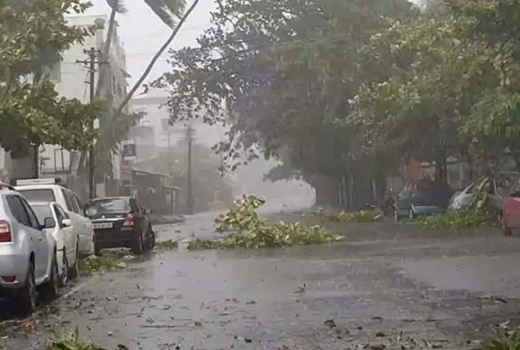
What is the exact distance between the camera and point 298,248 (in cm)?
2847

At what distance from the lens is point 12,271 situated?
13484 millimetres

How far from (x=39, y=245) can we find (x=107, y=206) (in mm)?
12990

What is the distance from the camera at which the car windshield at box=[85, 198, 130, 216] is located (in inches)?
1099

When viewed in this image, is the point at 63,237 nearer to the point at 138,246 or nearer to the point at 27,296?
the point at 27,296

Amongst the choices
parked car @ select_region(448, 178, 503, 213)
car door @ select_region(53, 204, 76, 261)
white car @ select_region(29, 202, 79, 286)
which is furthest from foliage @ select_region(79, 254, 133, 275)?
parked car @ select_region(448, 178, 503, 213)

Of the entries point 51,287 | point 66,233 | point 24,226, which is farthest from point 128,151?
point 24,226

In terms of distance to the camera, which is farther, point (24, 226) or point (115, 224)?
point (115, 224)

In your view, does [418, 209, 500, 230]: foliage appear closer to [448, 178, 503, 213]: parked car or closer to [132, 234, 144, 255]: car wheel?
[448, 178, 503, 213]: parked car

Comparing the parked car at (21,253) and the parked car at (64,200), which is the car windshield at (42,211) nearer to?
the parked car at (64,200)

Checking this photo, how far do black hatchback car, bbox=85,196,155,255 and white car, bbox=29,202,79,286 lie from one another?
6592mm

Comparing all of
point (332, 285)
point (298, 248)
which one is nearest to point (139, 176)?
point (298, 248)

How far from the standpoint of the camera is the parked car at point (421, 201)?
4544 cm

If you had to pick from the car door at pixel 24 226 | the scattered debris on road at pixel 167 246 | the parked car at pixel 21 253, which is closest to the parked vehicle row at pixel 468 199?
the scattered debris on road at pixel 167 246

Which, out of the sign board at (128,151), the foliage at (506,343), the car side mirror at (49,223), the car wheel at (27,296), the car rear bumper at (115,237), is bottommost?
the car rear bumper at (115,237)
